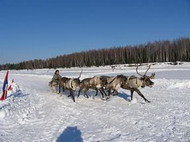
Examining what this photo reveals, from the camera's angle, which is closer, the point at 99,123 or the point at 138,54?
the point at 99,123

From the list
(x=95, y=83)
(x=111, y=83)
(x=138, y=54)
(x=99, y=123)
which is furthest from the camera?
(x=138, y=54)

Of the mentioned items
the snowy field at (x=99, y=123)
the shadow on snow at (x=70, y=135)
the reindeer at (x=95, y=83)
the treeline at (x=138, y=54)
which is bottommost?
the shadow on snow at (x=70, y=135)

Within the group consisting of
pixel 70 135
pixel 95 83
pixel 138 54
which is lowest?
pixel 70 135

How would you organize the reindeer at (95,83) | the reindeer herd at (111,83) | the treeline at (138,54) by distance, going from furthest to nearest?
the treeline at (138,54), the reindeer at (95,83), the reindeer herd at (111,83)

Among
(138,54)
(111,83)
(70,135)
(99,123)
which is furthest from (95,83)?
(138,54)

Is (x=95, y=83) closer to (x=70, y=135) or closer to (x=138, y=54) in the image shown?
(x=70, y=135)

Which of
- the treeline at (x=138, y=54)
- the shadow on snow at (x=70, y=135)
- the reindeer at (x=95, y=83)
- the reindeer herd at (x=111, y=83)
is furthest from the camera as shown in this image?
the treeline at (x=138, y=54)

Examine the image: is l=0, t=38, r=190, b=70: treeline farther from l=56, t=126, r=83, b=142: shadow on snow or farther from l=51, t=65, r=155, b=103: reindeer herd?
l=56, t=126, r=83, b=142: shadow on snow

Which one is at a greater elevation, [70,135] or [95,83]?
[95,83]

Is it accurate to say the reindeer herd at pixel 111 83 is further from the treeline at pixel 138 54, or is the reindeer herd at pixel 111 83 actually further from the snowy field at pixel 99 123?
the treeline at pixel 138 54

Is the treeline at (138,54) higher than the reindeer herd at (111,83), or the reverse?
the treeline at (138,54)

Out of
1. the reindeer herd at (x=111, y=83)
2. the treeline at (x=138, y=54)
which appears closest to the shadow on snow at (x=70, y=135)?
the reindeer herd at (x=111, y=83)

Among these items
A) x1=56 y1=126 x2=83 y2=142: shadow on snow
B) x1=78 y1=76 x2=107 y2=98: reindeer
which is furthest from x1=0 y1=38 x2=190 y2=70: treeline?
x1=56 y1=126 x2=83 y2=142: shadow on snow

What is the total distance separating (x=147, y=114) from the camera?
8883mm
